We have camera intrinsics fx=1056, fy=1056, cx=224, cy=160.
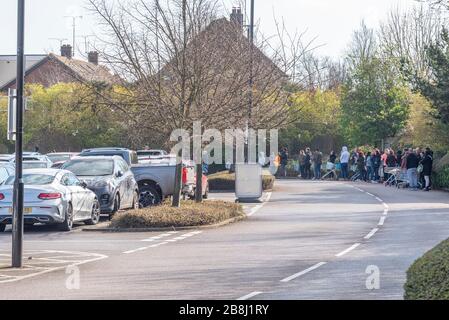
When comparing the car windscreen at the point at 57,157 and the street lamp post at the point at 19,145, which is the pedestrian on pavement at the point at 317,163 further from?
the street lamp post at the point at 19,145

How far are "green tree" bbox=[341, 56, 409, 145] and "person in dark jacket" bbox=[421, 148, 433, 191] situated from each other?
1473 cm

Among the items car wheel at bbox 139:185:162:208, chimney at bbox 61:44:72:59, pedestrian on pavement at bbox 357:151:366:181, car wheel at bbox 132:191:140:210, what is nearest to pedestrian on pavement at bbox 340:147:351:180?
pedestrian on pavement at bbox 357:151:366:181

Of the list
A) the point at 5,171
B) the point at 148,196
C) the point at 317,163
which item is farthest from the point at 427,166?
the point at 5,171

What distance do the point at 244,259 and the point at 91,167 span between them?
1232cm

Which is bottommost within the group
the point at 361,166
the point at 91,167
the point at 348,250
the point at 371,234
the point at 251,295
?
the point at 251,295

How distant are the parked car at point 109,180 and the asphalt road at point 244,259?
2864 mm

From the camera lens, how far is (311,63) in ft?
246

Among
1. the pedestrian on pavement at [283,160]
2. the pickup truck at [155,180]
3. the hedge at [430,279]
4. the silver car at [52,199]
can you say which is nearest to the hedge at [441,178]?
the pedestrian on pavement at [283,160]

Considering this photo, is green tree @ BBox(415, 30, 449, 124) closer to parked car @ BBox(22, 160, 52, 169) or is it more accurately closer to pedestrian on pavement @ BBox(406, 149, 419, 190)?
pedestrian on pavement @ BBox(406, 149, 419, 190)

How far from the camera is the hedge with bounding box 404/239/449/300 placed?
9367mm

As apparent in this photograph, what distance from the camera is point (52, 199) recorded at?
957 inches

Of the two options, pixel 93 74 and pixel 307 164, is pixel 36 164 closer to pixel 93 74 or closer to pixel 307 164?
pixel 93 74
